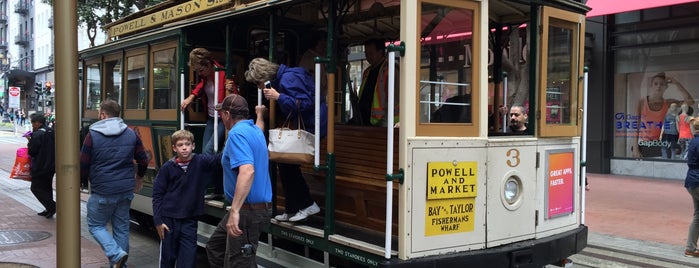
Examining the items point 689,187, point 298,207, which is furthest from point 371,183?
point 689,187

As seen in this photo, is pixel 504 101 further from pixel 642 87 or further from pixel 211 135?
pixel 642 87

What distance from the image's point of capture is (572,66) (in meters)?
4.91

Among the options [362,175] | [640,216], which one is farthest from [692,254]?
[362,175]

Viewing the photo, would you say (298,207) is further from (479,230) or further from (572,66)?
(572,66)

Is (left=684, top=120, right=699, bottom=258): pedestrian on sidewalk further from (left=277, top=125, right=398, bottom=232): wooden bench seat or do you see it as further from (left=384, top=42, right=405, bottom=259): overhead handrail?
(left=384, top=42, right=405, bottom=259): overhead handrail

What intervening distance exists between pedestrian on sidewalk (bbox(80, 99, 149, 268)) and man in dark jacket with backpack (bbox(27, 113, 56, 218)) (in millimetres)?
4192

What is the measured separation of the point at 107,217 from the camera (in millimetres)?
5312

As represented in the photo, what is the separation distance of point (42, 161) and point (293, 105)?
6233 mm

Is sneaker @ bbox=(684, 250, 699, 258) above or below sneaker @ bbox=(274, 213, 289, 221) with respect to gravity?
below

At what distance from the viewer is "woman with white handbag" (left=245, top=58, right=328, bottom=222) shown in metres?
4.59

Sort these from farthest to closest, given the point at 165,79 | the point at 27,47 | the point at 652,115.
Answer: the point at 27,47 → the point at 652,115 → the point at 165,79

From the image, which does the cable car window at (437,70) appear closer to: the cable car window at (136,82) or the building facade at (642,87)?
the cable car window at (136,82)

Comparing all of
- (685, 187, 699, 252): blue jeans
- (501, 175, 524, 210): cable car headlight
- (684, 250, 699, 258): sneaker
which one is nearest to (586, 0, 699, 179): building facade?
(685, 187, 699, 252): blue jeans

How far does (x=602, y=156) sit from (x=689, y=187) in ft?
28.6
